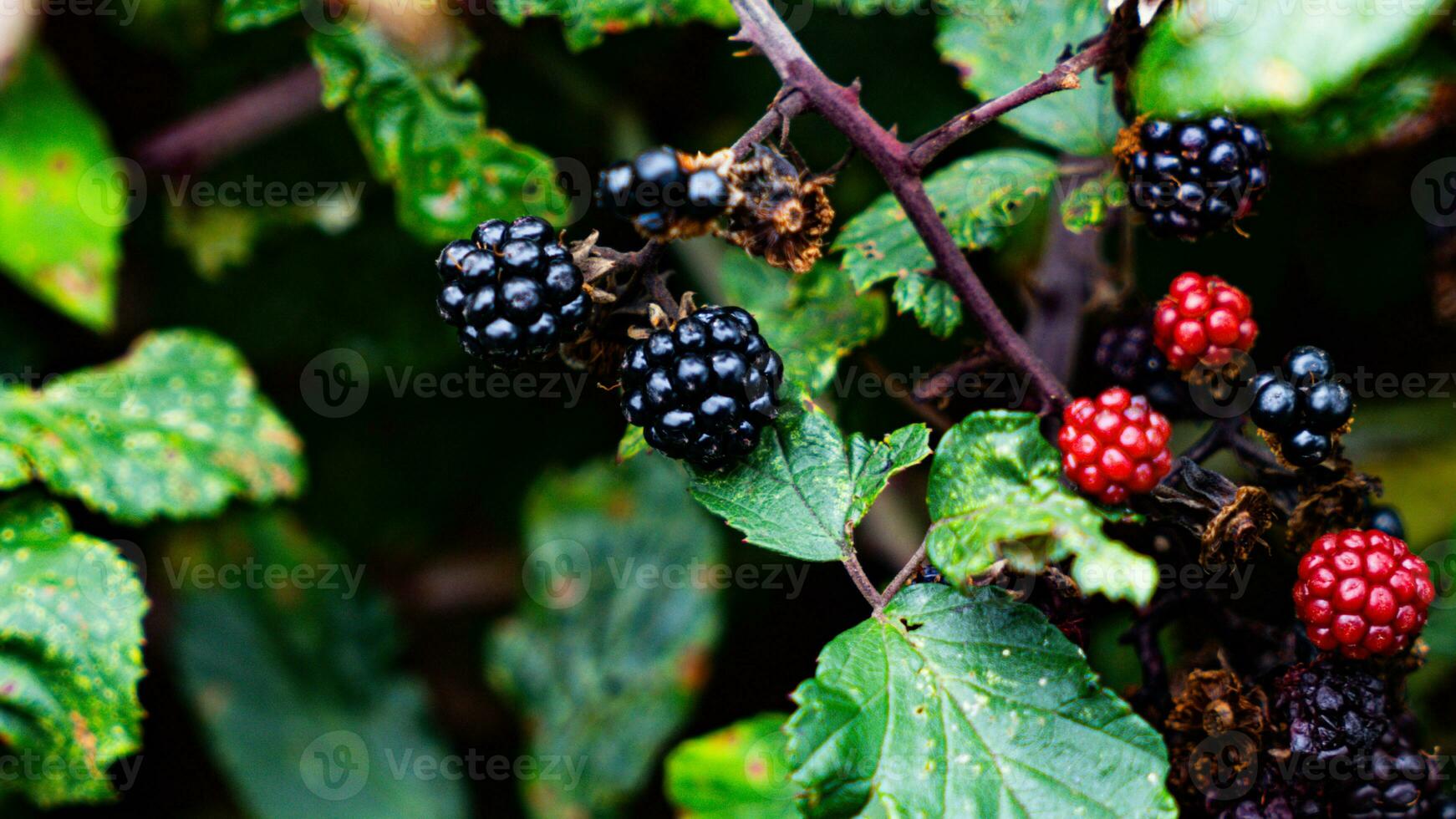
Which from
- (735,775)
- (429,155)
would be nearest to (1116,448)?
(735,775)

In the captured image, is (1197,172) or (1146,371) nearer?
(1197,172)

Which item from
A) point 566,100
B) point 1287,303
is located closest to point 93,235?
point 566,100

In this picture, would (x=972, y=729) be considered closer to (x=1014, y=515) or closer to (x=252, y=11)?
(x=1014, y=515)

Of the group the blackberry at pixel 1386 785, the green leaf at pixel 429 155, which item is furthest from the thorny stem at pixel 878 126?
the green leaf at pixel 429 155

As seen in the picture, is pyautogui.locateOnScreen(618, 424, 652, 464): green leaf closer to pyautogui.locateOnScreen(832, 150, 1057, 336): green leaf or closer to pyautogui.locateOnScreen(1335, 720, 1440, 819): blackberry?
pyautogui.locateOnScreen(832, 150, 1057, 336): green leaf

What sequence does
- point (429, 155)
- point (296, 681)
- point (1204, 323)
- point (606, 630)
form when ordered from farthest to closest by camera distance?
point (296, 681) < point (606, 630) < point (429, 155) < point (1204, 323)

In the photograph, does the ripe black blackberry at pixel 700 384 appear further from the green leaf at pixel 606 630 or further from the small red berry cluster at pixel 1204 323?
the green leaf at pixel 606 630

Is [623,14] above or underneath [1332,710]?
above

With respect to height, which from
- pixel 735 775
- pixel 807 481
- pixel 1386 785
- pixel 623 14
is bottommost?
pixel 735 775
